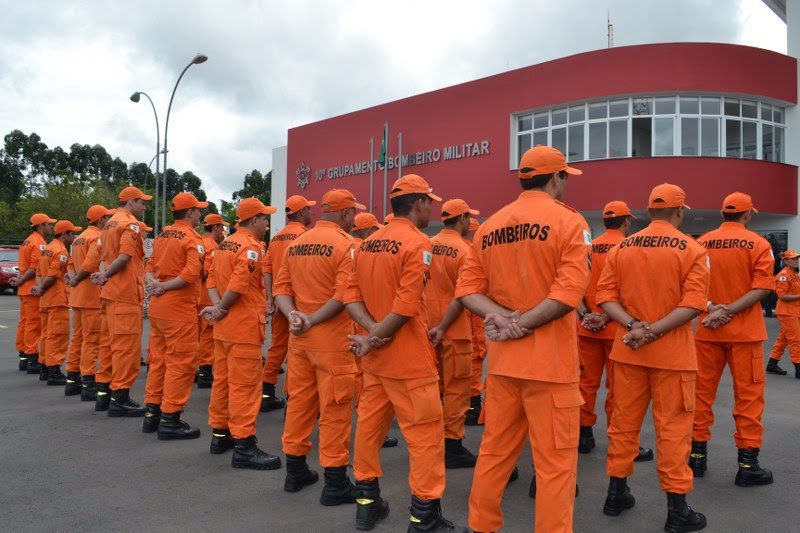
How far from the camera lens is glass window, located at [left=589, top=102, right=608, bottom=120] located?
20703 millimetres

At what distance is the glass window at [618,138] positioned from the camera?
2047 cm

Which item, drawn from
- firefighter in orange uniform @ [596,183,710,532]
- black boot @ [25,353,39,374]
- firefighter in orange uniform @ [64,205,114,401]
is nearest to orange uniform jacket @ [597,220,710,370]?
firefighter in orange uniform @ [596,183,710,532]

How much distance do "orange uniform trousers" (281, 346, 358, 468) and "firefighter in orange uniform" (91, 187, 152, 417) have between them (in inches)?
115

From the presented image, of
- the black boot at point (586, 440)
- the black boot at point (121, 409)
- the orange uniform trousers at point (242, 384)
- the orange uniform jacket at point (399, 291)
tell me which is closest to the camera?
the orange uniform jacket at point (399, 291)

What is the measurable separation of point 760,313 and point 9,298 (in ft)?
88.5

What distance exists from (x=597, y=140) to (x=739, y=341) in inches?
693

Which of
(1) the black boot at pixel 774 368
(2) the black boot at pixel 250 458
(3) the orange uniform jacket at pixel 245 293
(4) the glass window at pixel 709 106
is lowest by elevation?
(2) the black boot at pixel 250 458

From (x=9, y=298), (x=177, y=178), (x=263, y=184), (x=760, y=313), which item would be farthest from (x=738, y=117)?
(x=177, y=178)

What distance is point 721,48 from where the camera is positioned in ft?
63.5

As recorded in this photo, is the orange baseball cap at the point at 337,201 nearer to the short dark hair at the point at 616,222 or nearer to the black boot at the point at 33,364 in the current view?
the short dark hair at the point at 616,222

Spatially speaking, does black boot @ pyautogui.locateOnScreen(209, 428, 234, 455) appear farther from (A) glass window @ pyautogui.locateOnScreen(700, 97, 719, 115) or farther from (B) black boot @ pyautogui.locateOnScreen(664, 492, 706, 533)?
(A) glass window @ pyautogui.locateOnScreen(700, 97, 719, 115)

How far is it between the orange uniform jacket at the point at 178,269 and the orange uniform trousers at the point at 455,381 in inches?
98.8

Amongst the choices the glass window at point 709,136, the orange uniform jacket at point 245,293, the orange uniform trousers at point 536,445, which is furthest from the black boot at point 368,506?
the glass window at point 709,136

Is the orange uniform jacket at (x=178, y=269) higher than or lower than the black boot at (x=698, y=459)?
higher
